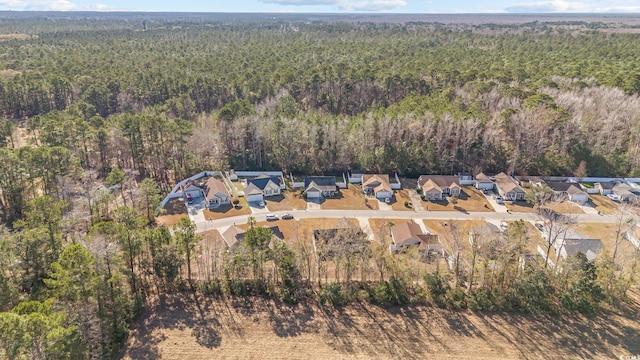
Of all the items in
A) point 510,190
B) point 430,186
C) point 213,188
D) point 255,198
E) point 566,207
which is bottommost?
point 566,207

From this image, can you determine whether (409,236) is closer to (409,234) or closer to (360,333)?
(409,234)

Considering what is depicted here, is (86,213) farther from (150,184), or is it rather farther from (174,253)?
(174,253)

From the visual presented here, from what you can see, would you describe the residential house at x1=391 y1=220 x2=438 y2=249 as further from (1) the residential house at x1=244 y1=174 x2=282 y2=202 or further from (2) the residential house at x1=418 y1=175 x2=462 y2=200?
(1) the residential house at x1=244 y1=174 x2=282 y2=202

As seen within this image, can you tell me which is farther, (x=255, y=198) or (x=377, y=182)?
(x=377, y=182)

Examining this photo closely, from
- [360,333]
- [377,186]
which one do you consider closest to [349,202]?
[377,186]

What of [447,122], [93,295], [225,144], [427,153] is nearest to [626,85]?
[447,122]

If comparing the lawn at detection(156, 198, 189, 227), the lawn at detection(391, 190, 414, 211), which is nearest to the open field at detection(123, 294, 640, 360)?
the lawn at detection(156, 198, 189, 227)

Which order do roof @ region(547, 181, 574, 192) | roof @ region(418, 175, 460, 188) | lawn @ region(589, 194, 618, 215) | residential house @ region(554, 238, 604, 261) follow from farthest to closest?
roof @ region(418, 175, 460, 188)
roof @ region(547, 181, 574, 192)
lawn @ region(589, 194, 618, 215)
residential house @ region(554, 238, 604, 261)
